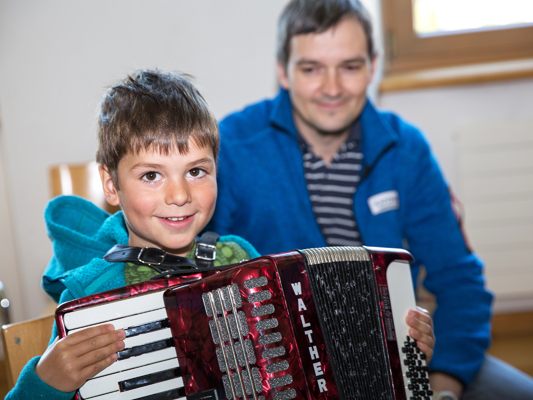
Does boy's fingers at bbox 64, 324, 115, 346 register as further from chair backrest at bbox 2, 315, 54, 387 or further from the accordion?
chair backrest at bbox 2, 315, 54, 387

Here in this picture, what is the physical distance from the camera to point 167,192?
1271 millimetres

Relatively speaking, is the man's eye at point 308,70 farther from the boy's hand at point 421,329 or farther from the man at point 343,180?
the boy's hand at point 421,329

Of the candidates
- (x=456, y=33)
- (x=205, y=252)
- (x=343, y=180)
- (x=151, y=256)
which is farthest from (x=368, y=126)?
(x=456, y=33)

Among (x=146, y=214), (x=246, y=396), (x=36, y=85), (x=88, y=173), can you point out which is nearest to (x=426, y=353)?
(x=246, y=396)

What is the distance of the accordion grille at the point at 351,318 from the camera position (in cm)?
119

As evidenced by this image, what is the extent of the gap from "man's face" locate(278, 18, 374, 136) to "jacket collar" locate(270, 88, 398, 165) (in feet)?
0.14

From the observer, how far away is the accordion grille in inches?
47.0

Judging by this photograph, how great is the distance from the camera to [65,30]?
263cm

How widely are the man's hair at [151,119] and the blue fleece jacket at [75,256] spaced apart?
17 cm

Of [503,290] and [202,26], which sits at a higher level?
[202,26]

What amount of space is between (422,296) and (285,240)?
130 centimetres

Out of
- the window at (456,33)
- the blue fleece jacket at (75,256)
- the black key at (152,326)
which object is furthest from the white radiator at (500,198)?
the black key at (152,326)

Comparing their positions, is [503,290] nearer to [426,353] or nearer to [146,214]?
[426,353]

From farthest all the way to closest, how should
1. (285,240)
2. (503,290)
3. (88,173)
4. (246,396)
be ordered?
(503,290) < (88,173) < (285,240) < (246,396)
